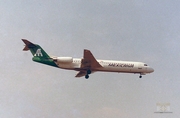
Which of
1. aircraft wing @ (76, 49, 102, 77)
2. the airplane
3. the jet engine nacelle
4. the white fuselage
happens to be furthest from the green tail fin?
aircraft wing @ (76, 49, 102, 77)

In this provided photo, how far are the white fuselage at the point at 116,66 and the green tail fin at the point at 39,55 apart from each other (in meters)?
1.39

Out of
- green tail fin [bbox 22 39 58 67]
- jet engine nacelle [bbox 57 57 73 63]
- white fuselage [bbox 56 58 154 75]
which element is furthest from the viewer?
white fuselage [bbox 56 58 154 75]

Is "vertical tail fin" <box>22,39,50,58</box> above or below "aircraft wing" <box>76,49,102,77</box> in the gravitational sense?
above

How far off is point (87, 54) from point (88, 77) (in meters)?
5.59

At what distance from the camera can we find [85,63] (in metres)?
39.7

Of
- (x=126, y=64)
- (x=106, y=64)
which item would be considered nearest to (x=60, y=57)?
(x=106, y=64)

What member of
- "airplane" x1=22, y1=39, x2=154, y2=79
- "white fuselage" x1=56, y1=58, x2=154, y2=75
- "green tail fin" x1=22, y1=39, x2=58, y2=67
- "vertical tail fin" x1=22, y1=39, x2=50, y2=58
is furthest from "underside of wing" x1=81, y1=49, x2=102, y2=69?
"vertical tail fin" x1=22, y1=39, x2=50, y2=58

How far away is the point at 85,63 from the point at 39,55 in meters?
A: 7.10

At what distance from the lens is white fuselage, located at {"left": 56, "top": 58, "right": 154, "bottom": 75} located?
4012 cm

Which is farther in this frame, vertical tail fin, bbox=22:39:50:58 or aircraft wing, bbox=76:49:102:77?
vertical tail fin, bbox=22:39:50:58

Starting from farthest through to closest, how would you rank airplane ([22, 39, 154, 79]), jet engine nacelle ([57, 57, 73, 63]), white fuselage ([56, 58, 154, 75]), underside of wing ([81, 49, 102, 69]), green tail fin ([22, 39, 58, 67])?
white fuselage ([56, 58, 154, 75]) < green tail fin ([22, 39, 58, 67]) < airplane ([22, 39, 154, 79]) < jet engine nacelle ([57, 57, 73, 63]) < underside of wing ([81, 49, 102, 69])

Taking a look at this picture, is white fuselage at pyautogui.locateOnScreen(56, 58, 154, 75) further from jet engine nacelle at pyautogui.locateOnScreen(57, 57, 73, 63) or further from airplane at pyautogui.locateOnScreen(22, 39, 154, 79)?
jet engine nacelle at pyautogui.locateOnScreen(57, 57, 73, 63)

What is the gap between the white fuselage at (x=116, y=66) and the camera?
4012 centimetres

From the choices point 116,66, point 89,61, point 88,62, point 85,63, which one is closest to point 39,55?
point 85,63
